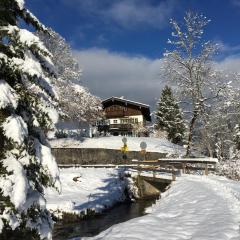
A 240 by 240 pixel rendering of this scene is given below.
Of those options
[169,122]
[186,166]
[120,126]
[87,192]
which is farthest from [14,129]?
[120,126]

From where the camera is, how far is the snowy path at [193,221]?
475 inches

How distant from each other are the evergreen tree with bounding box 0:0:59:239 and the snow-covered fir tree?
41.0 metres

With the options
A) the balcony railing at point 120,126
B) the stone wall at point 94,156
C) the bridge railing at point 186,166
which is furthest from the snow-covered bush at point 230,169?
the balcony railing at point 120,126

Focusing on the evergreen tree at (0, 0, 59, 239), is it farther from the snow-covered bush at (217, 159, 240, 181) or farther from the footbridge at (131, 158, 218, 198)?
the footbridge at (131, 158, 218, 198)

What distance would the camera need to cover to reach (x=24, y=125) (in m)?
9.82

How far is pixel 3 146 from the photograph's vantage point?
982 cm

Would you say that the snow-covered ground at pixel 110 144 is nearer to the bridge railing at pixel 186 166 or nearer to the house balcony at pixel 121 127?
the house balcony at pixel 121 127

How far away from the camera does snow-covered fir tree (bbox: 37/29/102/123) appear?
54594 millimetres

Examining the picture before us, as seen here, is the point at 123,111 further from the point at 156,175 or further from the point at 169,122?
the point at 156,175

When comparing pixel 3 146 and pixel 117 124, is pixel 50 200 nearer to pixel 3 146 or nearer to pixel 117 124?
pixel 3 146

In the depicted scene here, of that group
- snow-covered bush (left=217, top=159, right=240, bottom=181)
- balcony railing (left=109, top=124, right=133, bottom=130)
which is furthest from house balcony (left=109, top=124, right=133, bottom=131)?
snow-covered bush (left=217, top=159, right=240, bottom=181)

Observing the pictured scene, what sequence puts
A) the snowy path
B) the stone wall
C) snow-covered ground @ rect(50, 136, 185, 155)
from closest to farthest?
1. the snowy path
2. the stone wall
3. snow-covered ground @ rect(50, 136, 185, 155)

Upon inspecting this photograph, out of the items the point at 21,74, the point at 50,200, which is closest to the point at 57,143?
the point at 50,200

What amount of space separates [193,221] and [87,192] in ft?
63.1
